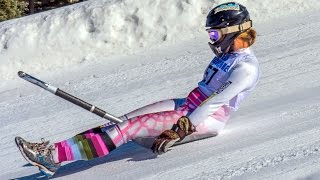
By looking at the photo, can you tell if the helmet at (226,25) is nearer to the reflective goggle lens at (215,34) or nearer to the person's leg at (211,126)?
the reflective goggle lens at (215,34)

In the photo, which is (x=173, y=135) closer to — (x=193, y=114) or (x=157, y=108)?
(x=193, y=114)

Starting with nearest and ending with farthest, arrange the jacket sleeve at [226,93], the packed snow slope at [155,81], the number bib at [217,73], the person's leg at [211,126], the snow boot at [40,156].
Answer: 1. the snow boot at [40,156]
2. the packed snow slope at [155,81]
3. the jacket sleeve at [226,93]
4. the person's leg at [211,126]
5. the number bib at [217,73]

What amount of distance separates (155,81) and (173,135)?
2880mm

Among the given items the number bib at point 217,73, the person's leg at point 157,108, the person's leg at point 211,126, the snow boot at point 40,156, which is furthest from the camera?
the person's leg at point 157,108

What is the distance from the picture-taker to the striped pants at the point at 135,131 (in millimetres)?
4734

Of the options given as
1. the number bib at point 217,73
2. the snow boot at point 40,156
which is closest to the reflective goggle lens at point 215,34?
the number bib at point 217,73

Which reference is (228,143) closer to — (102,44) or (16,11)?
(102,44)

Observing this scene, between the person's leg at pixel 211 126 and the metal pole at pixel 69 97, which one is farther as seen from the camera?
the person's leg at pixel 211 126

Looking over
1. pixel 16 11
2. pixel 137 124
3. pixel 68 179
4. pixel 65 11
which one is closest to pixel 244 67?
pixel 137 124

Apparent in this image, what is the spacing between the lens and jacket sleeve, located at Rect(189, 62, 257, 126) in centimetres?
491

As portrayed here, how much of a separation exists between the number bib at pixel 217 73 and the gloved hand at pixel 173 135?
0.55m

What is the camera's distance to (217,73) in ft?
17.3

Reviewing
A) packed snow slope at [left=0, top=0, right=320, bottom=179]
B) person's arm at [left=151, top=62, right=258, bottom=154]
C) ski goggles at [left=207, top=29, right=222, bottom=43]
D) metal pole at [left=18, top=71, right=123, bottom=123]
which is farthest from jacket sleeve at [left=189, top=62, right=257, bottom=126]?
metal pole at [left=18, top=71, right=123, bottom=123]

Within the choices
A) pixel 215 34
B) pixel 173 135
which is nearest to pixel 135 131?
pixel 173 135
